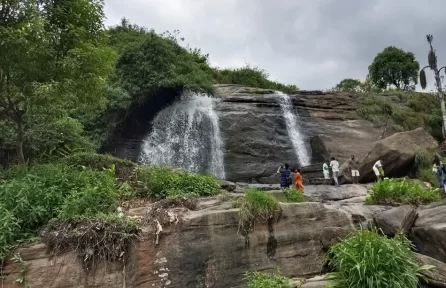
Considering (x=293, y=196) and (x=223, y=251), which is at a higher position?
(x=293, y=196)

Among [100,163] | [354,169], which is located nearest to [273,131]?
[354,169]

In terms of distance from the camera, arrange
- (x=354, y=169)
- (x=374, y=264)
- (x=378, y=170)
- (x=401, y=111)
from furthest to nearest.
→ (x=401, y=111) → (x=354, y=169) → (x=378, y=170) → (x=374, y=264)

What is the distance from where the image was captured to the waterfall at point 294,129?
22.6 m

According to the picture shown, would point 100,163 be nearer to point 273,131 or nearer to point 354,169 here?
point 354,169

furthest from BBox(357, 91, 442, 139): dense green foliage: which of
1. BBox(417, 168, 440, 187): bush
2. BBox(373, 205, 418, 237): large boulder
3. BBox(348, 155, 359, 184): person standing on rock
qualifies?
BBox(373, 205, 418, 237): large boulder

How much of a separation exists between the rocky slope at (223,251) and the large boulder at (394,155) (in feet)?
28.8

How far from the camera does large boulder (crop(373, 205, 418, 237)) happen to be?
9.69 meters

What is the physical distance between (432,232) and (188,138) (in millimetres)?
14174

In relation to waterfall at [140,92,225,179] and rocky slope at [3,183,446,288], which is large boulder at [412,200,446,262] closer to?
rocky slope at [3,183,446,288]

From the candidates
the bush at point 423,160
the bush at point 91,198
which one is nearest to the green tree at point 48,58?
the bush at point 91,198

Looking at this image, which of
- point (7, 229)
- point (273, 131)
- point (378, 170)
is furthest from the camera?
point (273, 131)

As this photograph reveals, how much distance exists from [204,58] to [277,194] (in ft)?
69.1

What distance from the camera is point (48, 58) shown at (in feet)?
32.4

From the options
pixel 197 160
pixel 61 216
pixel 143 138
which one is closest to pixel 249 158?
pixel 197 160
